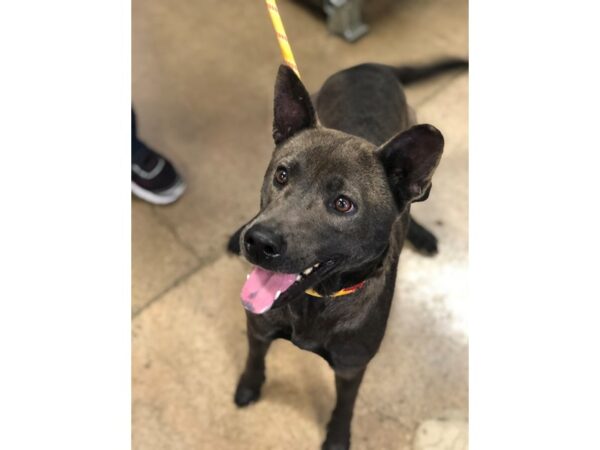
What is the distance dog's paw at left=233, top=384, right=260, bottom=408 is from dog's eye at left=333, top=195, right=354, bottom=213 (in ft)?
3.84

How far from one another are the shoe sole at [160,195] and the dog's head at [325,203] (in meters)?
1.46

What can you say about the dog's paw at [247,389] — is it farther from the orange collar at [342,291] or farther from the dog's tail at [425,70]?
the dog's tail at [425,70]

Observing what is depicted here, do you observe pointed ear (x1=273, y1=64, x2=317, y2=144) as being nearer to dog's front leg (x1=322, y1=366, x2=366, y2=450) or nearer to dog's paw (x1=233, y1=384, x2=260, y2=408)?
dog's front leg (x1=322, y1=366, x2=366, y2=450)

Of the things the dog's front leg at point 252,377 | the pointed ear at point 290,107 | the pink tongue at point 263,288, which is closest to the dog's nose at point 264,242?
the pink tongue at point 263,288

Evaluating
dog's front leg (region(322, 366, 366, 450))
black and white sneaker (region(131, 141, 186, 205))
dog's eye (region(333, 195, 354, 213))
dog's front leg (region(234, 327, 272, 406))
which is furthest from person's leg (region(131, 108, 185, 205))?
dog's eye (region(333, 195, 354, 213))

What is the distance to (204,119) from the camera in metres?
3.52

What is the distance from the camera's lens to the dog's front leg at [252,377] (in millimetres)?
2438

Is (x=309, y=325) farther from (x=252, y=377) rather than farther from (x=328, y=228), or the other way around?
(x=252, y=377)

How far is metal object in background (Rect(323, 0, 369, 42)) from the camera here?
380cm

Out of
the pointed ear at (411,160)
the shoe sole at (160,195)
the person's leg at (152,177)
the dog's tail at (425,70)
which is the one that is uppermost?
the pointed ear at (411,160)

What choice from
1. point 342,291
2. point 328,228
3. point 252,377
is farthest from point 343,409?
point 328,228

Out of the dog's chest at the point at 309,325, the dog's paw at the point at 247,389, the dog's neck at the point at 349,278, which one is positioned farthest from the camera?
the dog's paw at the point at 247,389

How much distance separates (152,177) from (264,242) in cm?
165
